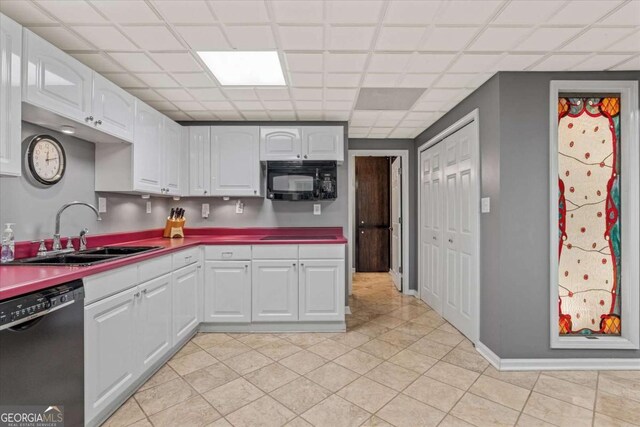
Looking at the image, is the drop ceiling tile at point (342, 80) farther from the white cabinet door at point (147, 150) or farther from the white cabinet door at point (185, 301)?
the white cabinet door at point (185, 301)

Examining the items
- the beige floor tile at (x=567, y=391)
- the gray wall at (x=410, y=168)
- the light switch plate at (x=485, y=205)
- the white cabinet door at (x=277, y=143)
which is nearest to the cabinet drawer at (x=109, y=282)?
the white cabinet door at (x=277, y=143)

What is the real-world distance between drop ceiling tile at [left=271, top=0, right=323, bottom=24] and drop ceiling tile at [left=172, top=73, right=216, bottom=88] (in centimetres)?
95

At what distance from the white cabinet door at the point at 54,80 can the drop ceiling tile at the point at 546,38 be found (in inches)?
110

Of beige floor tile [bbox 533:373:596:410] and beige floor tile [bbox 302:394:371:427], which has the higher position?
beige floor tile [bbox 302:394:371:427]

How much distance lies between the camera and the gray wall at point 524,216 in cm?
225

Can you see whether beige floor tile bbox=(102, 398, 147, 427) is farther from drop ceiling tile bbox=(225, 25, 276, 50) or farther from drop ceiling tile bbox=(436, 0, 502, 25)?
drop ceiling tile bbox=(436, 0, 502, 25)

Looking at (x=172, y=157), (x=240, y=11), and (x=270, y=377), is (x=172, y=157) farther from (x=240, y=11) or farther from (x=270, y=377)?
(x=270, y=377)

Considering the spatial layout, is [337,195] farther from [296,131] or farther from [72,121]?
[72,121]

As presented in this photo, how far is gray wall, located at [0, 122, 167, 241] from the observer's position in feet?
6.00

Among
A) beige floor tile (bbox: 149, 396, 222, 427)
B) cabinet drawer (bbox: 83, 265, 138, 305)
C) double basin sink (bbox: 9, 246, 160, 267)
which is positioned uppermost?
double basin sink (bbox: 9, 246, 160, 267)

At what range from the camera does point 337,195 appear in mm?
3449

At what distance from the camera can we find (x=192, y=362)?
2.34 m

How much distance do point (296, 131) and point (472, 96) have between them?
1760mm

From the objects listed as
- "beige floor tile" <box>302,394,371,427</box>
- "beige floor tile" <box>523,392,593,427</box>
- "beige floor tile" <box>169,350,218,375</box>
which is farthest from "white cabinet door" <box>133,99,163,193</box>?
"beige floor tile" <box>523,392,593,427</box>
